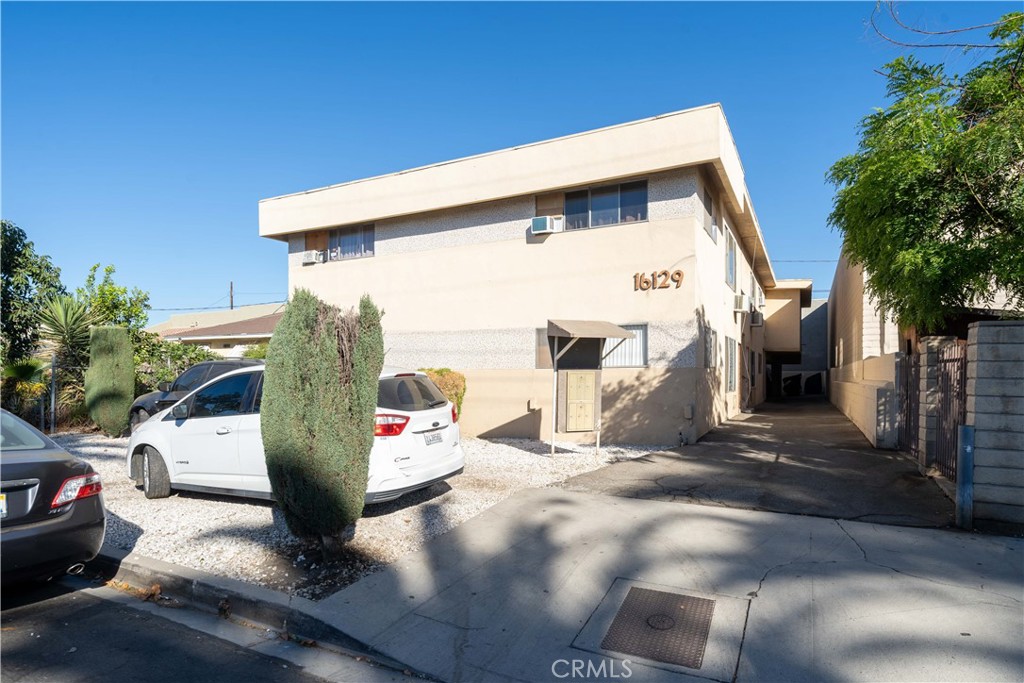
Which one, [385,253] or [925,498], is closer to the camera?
[925,498]

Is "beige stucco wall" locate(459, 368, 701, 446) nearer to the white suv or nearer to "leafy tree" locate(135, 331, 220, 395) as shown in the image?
the white suv

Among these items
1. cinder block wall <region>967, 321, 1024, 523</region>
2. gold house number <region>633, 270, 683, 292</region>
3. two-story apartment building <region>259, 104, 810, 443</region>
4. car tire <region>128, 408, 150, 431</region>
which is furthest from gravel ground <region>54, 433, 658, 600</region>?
cinder block wall <region>967, 321, 1024, 523</region>

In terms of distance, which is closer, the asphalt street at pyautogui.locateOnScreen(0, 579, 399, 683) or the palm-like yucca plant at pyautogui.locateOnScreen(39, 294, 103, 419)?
the asphalt street at pyautogui.locateOnScreen(0, 579, 399, 683)

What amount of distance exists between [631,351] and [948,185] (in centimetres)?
636

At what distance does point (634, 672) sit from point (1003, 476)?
14.4ft

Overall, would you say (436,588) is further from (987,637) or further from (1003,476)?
(1003,476)

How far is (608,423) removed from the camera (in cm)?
1288

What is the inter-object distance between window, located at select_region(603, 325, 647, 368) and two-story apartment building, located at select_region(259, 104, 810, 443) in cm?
3

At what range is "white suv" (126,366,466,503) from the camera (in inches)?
251

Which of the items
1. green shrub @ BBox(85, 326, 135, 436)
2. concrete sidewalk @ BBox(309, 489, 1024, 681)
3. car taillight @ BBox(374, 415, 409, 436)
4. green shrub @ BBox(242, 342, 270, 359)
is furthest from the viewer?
green shrub @ BBox(242, 342, 270, 359)

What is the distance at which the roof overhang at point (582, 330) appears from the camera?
10.0m

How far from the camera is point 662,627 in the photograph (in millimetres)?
4508

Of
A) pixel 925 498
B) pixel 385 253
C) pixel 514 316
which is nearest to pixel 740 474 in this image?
pixel 925 498

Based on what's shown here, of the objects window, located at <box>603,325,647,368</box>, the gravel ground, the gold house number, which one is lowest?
the gravel ground
